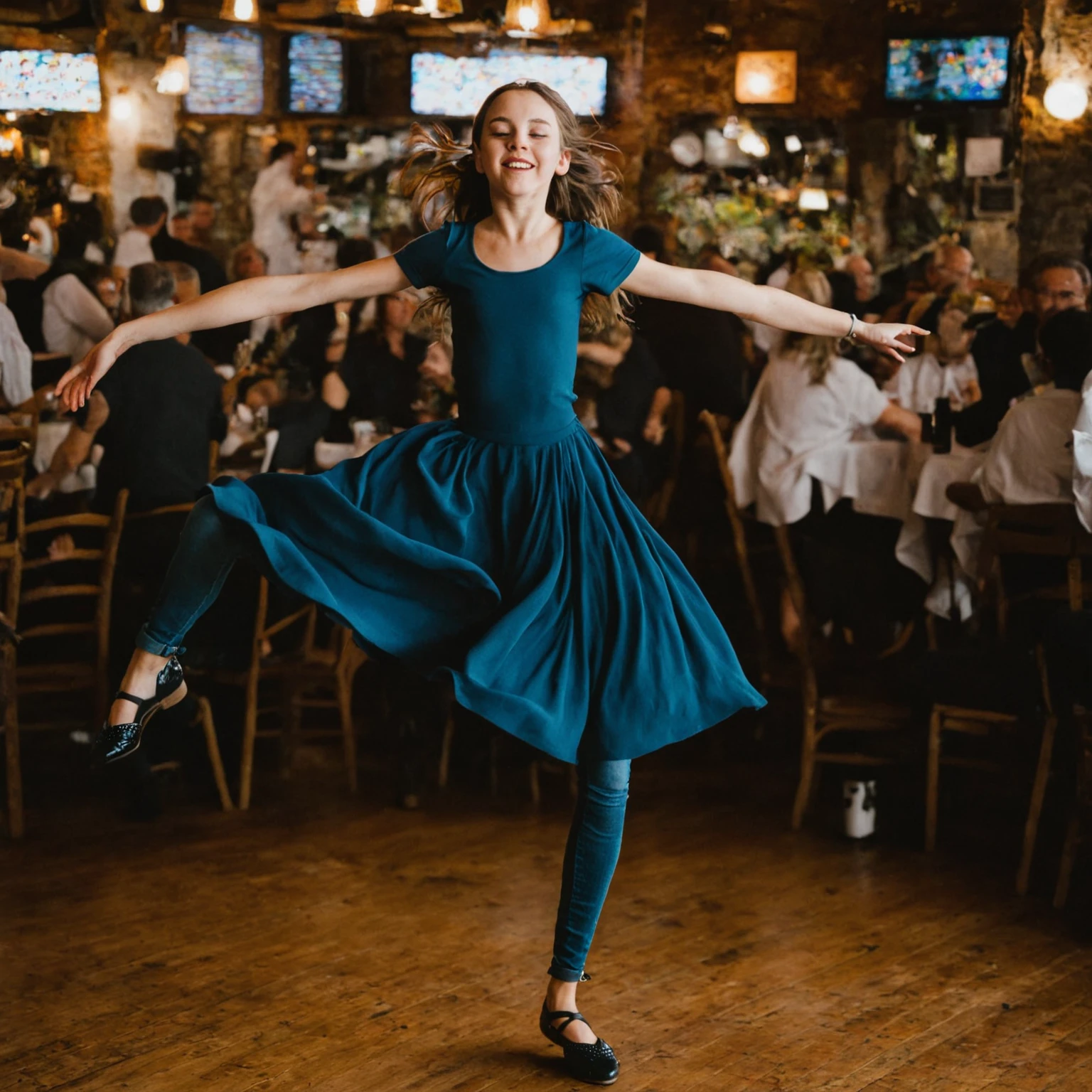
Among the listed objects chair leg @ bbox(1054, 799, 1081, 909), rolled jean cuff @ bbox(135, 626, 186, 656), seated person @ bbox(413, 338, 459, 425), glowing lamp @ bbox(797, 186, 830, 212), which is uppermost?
glowing lamp @ bbox(797, 186, 830, 212)

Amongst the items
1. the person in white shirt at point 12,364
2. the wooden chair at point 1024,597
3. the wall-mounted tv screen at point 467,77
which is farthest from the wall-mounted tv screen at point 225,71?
the wooden chair at point 1024,597

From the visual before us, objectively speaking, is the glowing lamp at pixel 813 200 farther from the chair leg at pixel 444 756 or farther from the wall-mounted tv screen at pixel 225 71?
the chair leg at pixel 444 756

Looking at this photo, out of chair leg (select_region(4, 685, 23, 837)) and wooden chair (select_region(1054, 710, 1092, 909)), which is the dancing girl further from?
chair leg (select_region(4, 685, 23, 837))

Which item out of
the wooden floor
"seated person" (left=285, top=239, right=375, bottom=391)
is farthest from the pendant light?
the wooden floor

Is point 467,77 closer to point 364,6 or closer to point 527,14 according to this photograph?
point 527,14

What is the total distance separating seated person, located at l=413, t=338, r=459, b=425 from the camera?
529 centimetres

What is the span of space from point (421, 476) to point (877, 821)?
2.33 meters

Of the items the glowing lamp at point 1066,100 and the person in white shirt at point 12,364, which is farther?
the glowing lamp at point 1066,100

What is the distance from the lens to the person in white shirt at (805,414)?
190 inches

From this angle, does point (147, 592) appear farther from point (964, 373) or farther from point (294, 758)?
point (964, 373)

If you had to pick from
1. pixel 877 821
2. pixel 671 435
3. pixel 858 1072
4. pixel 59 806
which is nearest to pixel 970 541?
pixel 877 821

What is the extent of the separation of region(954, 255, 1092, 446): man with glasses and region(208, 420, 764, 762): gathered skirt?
7.87 feet

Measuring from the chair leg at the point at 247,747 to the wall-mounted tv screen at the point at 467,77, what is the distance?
4.16 meters

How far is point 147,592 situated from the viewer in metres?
4.41
